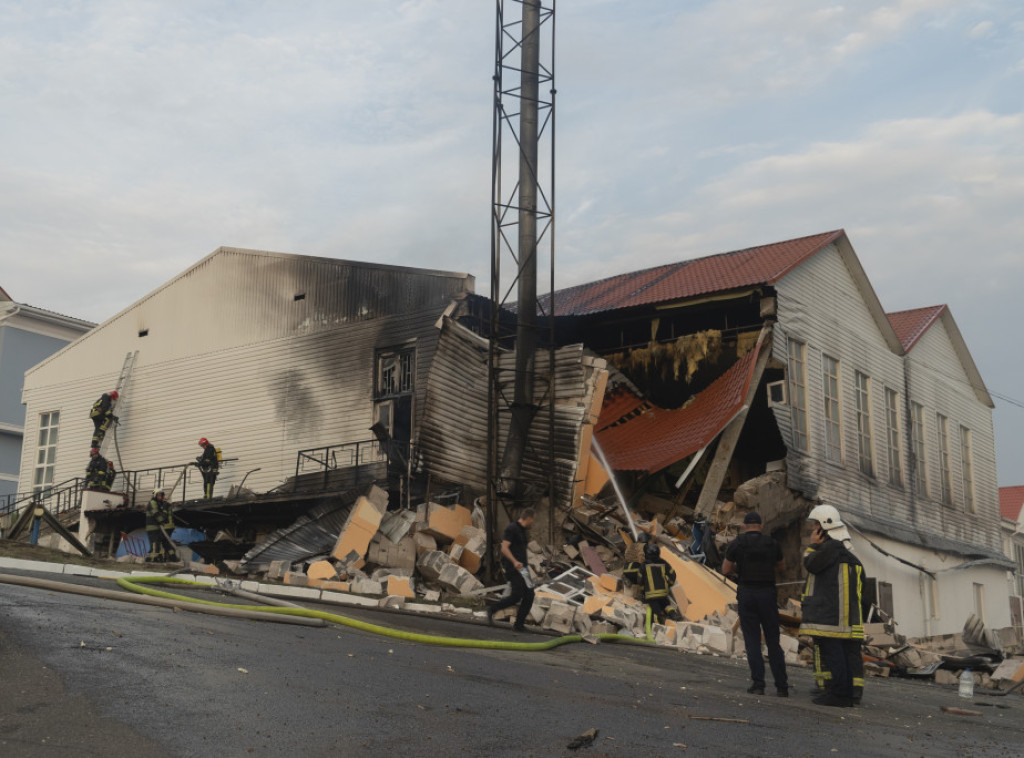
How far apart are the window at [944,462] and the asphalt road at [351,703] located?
22747 millimetres

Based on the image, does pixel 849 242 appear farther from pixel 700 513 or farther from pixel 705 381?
pixel 700 513

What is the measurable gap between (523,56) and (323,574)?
12454 mm

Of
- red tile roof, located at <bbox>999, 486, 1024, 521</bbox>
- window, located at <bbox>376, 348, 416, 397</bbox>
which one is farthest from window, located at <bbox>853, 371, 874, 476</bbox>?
red tile roof, located at <bbox>999, 486, 1024, 521</bbox>

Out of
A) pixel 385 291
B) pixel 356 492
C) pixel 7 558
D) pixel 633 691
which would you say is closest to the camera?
pixel 633 691

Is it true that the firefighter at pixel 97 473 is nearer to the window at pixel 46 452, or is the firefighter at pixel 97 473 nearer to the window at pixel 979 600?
the window at pixel 46 452

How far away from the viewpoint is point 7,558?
1728cm

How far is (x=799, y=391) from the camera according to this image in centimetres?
2555

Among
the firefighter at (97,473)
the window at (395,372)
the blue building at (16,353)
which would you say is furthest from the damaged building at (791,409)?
the blue building at (16,353)

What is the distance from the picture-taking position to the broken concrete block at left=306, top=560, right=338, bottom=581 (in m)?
18.7

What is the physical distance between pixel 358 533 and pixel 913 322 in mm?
20411

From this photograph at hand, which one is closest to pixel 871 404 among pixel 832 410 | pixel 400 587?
pixel 832 410

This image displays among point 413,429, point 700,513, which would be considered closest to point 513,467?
point 413,429

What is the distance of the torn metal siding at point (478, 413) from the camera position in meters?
22.1

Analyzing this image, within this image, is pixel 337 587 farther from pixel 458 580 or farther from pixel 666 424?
pixel 666 424
